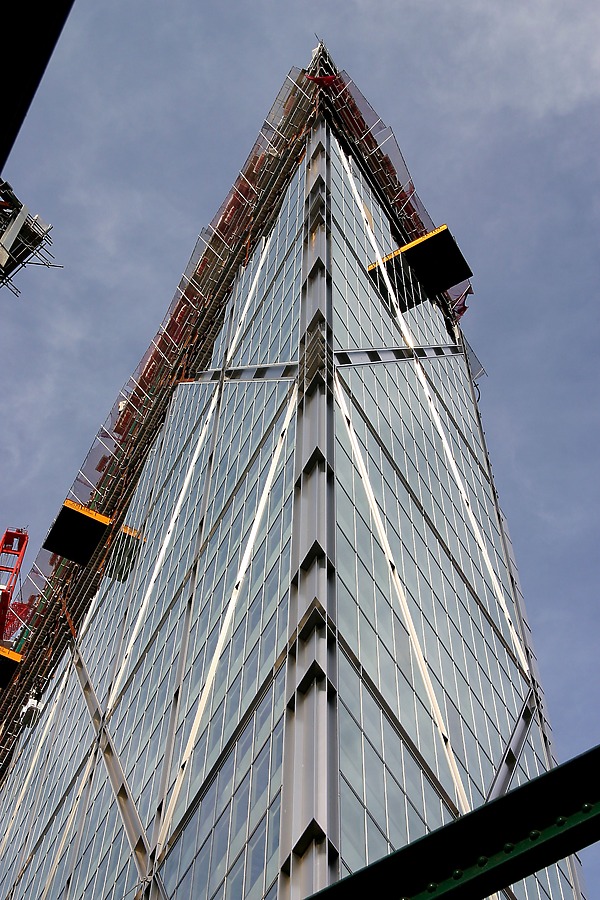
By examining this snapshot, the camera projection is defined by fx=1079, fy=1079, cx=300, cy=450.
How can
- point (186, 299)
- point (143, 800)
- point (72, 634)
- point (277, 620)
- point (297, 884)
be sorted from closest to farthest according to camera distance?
1. point (297, 884)
2. point (277, 620)
3. point (143, 800)
4. point (72, 634)
5. point (186, 299)

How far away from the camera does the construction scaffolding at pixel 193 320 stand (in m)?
66.1

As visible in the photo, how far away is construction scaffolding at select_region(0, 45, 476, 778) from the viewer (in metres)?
66.1

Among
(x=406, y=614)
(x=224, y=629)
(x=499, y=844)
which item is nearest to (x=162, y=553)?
(x=224, y=629)

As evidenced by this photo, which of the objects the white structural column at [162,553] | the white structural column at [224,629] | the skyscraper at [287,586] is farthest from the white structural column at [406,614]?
the white structural column at [162,553]

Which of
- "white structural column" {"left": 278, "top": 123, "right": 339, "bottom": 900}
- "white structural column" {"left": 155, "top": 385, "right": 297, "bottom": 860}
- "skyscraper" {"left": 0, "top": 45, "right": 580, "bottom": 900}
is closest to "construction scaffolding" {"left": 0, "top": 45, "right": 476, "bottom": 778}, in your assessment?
"skyscraper" {"left": 0, "top": 45, "right": 580, "bottom": 900}

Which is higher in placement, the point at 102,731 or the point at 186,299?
the point at 186,299

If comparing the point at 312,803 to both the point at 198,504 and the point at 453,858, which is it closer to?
the point at 453,858

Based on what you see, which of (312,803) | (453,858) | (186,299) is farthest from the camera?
(186,299)

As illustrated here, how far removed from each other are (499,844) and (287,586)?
74.8 ft

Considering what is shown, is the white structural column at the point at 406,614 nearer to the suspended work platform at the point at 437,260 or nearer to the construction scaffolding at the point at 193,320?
the construction scaffolding at the point at 193,320

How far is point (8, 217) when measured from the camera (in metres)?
49.3

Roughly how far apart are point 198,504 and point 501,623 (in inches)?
527

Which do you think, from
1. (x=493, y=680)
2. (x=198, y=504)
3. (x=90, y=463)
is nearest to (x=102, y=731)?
(x=198, y=504)

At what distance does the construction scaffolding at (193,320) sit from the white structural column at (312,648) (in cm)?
2554
